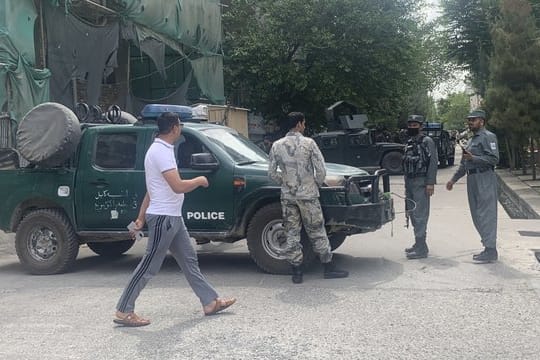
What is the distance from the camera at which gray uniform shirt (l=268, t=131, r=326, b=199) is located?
6.52 metres

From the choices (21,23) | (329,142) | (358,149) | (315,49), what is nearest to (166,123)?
(21,23)

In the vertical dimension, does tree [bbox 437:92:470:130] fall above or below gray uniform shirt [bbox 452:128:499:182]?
above

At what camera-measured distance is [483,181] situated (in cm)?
761

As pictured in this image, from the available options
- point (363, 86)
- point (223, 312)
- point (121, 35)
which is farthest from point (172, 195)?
Answer: point (363, 86)

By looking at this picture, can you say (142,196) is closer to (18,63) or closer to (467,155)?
(467,155)

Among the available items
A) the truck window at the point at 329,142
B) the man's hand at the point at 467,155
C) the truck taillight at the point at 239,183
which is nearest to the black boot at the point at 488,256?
the man's hand at the point at 467,155

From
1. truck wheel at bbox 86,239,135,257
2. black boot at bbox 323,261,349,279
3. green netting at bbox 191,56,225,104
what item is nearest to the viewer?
black boot at bbox 323,261,349,279

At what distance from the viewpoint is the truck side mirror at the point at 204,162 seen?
6.64 m

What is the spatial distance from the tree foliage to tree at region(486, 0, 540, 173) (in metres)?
6.90

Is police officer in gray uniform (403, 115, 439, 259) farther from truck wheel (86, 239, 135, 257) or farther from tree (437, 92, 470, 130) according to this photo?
tree (437, 92, 470, 130)

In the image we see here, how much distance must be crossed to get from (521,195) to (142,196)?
10.4m

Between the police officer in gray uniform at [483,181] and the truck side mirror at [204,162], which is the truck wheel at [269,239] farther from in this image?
the police officer in gray uniform at [483,181]

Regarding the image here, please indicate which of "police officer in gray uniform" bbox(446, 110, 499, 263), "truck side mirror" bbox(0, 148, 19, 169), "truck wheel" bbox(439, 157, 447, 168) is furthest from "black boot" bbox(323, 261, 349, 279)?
"truck wheel" bbox(439, 157, 447, 168)

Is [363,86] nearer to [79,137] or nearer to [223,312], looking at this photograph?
[79,137]
